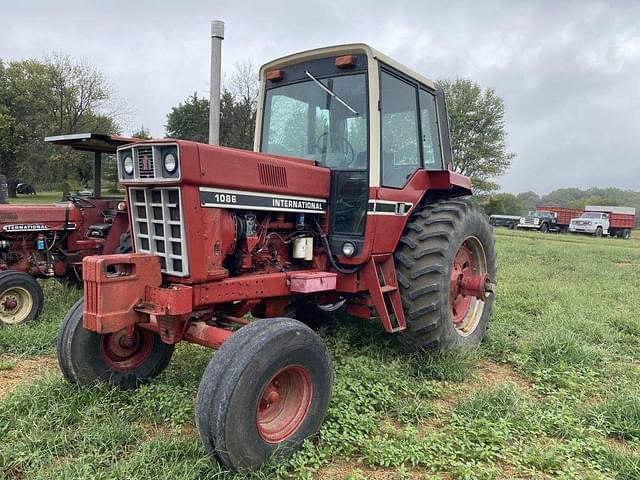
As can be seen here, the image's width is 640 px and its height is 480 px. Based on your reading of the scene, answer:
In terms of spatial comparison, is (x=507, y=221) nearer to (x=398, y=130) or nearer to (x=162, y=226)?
(x=398, y=130)

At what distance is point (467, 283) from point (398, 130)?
1.61 m

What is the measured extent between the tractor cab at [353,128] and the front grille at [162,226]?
138 cm

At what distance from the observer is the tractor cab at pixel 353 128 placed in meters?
3.92

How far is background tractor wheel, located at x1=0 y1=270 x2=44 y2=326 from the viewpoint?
5367mm

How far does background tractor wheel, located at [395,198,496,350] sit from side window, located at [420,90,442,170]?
46 centimetres

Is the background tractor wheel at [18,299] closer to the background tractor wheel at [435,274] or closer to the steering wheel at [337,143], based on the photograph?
the steering wheel at [337,143]

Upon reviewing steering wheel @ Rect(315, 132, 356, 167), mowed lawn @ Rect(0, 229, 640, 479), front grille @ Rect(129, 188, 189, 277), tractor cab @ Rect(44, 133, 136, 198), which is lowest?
mowed lawn @ Rect(0, 229, 640, 479)

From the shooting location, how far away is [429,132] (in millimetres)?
4895

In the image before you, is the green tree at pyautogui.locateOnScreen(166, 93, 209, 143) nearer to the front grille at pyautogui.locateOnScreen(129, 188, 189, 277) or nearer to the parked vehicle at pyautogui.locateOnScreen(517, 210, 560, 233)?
the parked vehicle at pyautogui.locateOnScreen(517, 210, 560, 233)

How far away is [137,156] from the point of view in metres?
3.17

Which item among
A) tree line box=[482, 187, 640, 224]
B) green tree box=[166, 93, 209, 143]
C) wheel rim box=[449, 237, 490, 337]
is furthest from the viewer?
tree line box=[482, 187, 640, 224]

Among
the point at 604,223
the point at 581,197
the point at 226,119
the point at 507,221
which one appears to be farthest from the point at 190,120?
the point at 581,197

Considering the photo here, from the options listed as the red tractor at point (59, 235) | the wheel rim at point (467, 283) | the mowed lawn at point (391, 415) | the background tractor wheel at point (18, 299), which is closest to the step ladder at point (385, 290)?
the mowed lawn at point (391, 415)

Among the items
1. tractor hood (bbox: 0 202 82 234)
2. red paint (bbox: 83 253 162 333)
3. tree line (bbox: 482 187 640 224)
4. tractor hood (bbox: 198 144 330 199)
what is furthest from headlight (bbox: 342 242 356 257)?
tree line (bbox: 482 187 640 224)
